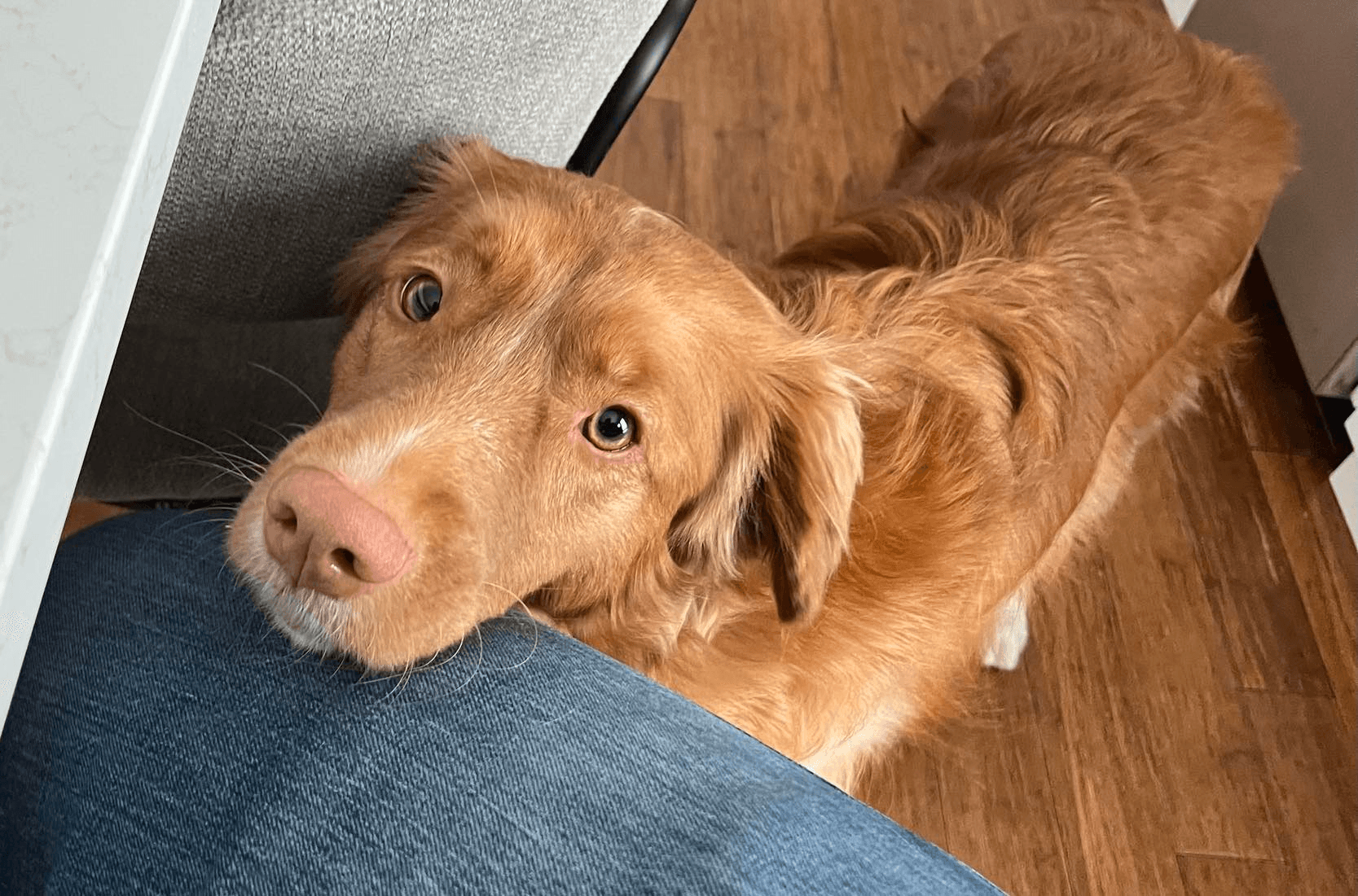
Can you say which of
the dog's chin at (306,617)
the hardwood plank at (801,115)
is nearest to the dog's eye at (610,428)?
the dog's chin at (306,617)

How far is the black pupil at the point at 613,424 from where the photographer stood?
3.97ft

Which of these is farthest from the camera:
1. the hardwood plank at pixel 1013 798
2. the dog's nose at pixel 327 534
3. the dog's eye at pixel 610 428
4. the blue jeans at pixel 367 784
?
the hardwood plank at pixel 1013 798

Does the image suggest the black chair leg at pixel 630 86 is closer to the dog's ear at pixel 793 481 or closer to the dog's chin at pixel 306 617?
the dog's ear at pixel 793 481

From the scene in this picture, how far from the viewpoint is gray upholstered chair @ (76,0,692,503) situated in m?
1.08

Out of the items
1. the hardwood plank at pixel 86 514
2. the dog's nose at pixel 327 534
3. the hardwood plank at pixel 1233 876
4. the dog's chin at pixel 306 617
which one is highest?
the dog's nose at pixel 327 534

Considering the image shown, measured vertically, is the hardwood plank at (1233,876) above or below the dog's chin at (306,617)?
below

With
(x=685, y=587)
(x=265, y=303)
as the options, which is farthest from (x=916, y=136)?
(x=265, y=303)

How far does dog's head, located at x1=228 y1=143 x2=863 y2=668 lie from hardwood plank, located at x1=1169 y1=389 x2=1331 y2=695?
1584 mm

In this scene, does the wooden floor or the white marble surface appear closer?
the white marble surface

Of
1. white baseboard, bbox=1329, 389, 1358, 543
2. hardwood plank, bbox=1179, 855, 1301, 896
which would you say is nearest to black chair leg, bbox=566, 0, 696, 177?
hardwood plank, bbox=1179, 855, 1301, 896

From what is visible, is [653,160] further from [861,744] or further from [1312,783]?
[1312,783]

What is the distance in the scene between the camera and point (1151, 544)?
2600 millimetres

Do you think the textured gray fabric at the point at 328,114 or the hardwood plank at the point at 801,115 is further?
the hardwood plank at the point at 801,115

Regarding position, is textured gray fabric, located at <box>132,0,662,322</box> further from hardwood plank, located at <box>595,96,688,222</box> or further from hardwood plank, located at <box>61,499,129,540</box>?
hardwood plank, located at <box>595,96,688,222</box>
